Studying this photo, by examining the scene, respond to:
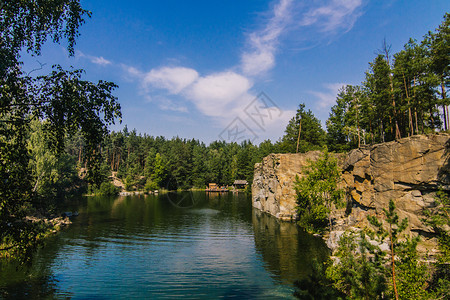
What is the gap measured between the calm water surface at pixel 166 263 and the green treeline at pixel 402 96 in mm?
23320

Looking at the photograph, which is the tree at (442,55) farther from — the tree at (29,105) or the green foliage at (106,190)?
the green foliage at (106,190)

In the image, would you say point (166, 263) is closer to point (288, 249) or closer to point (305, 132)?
point (288, 249)

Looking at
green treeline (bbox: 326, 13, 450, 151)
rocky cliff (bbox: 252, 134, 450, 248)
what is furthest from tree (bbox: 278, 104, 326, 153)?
rocky cliff (bbox: 252, 134, 450, 248)

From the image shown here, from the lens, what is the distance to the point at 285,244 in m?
28.5

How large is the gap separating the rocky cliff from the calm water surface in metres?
7.14

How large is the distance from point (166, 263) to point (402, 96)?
133 feet

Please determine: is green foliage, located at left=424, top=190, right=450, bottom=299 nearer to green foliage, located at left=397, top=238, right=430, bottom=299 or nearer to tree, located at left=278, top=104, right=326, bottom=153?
green foliage, located at left=397, top=238, right=430, bottom=299

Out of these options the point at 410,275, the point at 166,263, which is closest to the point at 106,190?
the point at 166,263

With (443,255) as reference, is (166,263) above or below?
below

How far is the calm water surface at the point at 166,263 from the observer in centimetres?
1719

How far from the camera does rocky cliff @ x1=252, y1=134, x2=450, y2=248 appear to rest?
68.9 ft

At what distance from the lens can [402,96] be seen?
38.4 m

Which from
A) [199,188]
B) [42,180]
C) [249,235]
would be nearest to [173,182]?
[199,188]

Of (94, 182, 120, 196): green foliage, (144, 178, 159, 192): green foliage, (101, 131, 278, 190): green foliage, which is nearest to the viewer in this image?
(94, 182, 120, 196): green foliage
